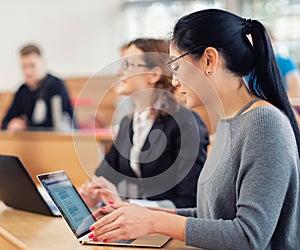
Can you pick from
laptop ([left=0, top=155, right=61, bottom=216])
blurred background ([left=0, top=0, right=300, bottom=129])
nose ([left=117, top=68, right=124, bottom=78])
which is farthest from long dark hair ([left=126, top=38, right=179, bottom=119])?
blurred background ([left=0, top=0, right=300, bottom=129])

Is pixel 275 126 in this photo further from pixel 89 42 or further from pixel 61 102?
pixel 89 42

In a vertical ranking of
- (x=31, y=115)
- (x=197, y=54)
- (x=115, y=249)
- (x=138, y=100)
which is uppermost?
(x=197, y=54)

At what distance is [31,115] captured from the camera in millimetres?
4902

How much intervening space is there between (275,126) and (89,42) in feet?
21.5

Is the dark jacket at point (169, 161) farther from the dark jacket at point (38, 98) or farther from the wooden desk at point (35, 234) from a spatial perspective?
the dark jacket at point (38, 98)

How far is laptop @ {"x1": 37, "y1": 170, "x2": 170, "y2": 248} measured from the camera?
5.02 feet

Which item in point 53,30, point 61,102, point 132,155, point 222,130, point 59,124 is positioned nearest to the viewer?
point 222,130

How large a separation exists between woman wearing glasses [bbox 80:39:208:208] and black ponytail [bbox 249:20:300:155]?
1.85 feet

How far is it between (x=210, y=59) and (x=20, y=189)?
771 millimetres

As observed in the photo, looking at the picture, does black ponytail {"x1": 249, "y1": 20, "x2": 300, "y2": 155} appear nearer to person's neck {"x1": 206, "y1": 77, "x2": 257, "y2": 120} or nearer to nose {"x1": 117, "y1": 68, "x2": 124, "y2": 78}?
person's neck {"x1": 206, "y1": 77, "x2": 257, "y2": 120}

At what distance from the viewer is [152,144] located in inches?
88.4

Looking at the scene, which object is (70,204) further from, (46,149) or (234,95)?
(46,149)

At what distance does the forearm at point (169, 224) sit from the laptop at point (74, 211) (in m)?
0.14

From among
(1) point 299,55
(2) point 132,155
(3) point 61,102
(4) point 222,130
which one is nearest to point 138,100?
(2) point 132,155
